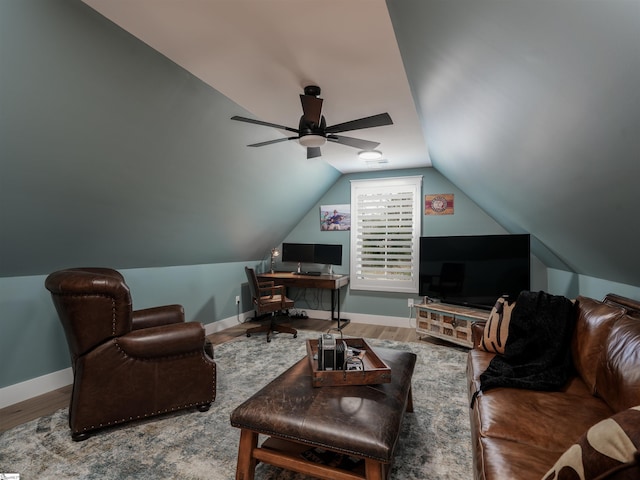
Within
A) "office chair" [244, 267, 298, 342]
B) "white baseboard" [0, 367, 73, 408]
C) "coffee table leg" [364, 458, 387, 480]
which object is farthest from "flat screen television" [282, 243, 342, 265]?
"coffee table leg" [364, 458, 387, 480]

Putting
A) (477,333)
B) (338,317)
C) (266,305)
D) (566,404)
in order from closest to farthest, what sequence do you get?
(566,404), (477,333), (266,305), (338,317)

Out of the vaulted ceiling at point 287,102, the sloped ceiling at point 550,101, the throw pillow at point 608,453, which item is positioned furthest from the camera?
the vaulted ceiling at point 287,102

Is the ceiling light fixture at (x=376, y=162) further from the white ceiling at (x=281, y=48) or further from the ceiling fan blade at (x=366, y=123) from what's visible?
the ceiling fan blade at (x=366, y=123)

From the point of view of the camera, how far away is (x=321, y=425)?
1.38 m

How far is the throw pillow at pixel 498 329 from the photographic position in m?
2.25

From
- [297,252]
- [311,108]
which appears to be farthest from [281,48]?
[297,252]

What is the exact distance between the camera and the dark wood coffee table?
4.33 ft

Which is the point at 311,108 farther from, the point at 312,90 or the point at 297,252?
the point at 297,252

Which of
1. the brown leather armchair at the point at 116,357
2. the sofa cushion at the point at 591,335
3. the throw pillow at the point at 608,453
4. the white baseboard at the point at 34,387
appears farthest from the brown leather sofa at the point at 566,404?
the white baseboard at the point at 34,387

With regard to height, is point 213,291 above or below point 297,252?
below

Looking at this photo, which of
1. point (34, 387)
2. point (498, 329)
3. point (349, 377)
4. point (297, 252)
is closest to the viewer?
point (349, 377)

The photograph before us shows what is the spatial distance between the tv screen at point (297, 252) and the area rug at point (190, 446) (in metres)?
2.74

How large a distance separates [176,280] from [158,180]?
1600 mm

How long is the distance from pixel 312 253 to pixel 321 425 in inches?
154
